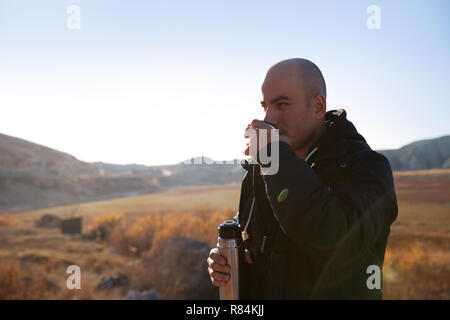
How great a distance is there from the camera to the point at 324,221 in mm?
1036

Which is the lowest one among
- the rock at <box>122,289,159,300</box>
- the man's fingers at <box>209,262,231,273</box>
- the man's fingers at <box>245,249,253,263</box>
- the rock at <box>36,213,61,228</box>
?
the rock at <box>36,213,61,228</box>

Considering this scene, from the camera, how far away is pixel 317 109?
1690 mm

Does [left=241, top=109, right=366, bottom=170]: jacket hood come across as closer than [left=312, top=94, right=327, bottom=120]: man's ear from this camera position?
Yes

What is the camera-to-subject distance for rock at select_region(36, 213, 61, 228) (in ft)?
55.7

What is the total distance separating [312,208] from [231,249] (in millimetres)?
543

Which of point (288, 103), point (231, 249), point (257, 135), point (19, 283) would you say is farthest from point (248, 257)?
point (19, 283)

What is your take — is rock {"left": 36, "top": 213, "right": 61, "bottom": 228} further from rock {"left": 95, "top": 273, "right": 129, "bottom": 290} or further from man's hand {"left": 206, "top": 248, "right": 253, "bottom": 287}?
man's hand {"left": 206, "top": 248, "right": 253, "bottom": 287}

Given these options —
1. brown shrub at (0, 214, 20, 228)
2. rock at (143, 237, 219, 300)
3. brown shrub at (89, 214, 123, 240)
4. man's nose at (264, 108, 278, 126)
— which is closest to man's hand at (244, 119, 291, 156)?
man's nose at (264, 108, 278, 126)

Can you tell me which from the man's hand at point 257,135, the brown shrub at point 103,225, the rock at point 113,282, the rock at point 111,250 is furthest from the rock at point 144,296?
the brown shrub at point 103,225

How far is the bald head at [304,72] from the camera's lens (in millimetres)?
1606

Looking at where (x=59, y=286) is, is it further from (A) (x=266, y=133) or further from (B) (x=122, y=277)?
(A) (x=266, y=133)

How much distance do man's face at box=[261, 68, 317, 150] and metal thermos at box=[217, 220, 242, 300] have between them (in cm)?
64
